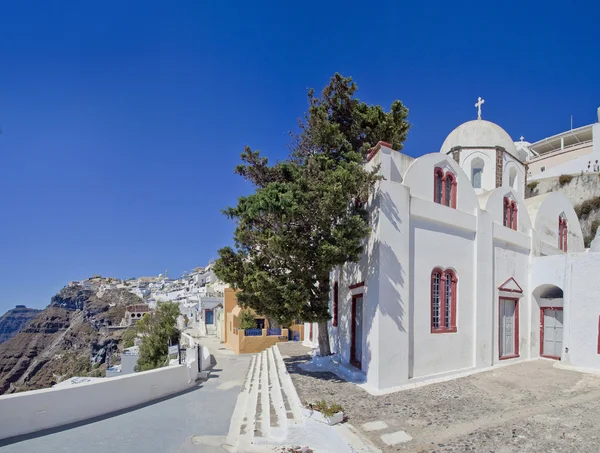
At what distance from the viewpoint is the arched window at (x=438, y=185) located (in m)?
12.5

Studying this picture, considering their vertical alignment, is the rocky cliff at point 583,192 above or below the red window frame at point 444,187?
above

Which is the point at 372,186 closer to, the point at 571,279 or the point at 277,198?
the point at 277,198

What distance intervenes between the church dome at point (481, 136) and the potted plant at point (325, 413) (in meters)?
14.3

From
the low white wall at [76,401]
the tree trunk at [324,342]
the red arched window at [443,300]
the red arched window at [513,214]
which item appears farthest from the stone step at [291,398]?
the red arched window at [513,214]

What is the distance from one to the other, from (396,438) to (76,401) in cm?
684

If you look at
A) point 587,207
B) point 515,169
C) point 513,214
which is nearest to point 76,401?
point 513,214

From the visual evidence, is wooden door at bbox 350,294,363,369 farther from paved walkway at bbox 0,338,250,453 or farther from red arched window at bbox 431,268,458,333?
paved walkway at bbox 0,338,250,453

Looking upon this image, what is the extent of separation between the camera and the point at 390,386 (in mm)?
10203

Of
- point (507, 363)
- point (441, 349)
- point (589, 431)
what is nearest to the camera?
point (589, 431)

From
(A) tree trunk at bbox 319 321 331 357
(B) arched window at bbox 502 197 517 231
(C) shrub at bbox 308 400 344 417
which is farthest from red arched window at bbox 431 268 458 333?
(C) shrub at bbox 308 400 344 417

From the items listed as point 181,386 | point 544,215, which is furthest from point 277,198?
point 544,215

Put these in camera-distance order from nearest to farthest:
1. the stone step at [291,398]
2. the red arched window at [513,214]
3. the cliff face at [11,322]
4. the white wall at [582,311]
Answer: the stone step at [291,398]
the white wall at [582,311]
the red arched window at [513,214]
the cliff face at [11,322]

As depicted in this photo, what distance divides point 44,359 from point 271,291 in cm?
9107

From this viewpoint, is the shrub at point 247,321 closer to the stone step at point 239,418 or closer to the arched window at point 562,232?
the stone step at point 239,418
